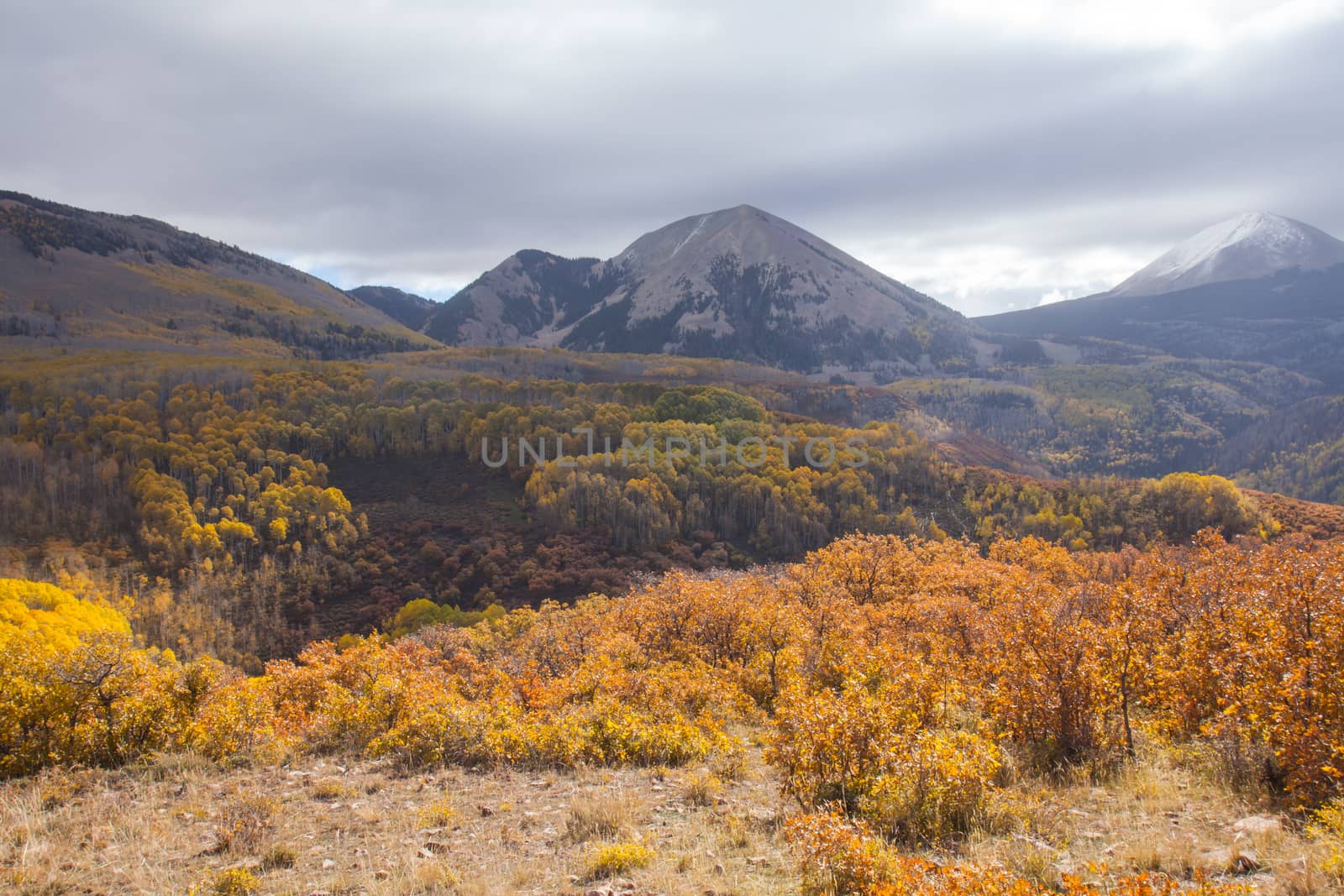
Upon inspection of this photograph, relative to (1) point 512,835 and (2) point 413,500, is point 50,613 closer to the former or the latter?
(2) point 413,500

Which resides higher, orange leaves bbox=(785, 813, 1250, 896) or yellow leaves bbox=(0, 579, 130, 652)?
orange leaves bbox=(785, 813, 1250, 896)

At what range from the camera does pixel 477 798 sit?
15.9m

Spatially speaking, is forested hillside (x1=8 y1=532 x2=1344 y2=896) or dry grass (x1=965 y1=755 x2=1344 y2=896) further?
forested hillside (x1=8 y1=532 x2=1344 y2=896)

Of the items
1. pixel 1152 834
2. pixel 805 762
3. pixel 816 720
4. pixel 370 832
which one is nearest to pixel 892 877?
pixel 805 762

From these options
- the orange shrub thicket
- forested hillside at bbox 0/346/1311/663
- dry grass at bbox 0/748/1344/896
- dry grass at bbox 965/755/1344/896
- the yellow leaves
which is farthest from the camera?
forested hillside at bbox 0/346/1311/663

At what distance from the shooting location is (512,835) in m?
13.7

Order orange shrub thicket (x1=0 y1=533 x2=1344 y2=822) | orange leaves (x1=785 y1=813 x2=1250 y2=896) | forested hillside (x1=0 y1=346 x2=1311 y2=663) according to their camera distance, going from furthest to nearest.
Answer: forested hillside (x1=0 y1=346 x2=1311 y2=663) → orange shrub thicket (x1=0 y1=533 x2=1344 y2=822) → orange leaves (x1=785 y1=813 x2=1250 y2=896)

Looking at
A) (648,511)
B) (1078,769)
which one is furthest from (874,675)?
(648,511)

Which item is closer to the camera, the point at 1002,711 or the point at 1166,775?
the point at 1166,775

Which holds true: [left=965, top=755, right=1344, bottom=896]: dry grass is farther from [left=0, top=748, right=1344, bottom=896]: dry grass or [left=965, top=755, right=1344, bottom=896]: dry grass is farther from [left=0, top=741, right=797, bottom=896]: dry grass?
[left=0, top=741, right=797, bottom=896]: dry grass

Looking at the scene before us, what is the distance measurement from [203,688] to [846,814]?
16.7 metres

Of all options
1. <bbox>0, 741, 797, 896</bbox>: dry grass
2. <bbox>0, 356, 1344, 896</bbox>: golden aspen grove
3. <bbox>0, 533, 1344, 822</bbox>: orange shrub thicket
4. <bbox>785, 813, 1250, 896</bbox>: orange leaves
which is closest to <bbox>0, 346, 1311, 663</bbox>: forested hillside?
<bbox>0, 356, 1344, 896</bbox>: golden aspen grove

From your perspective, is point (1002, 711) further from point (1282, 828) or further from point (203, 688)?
point (203, 688)

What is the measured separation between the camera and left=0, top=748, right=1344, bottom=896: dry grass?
11.1m
